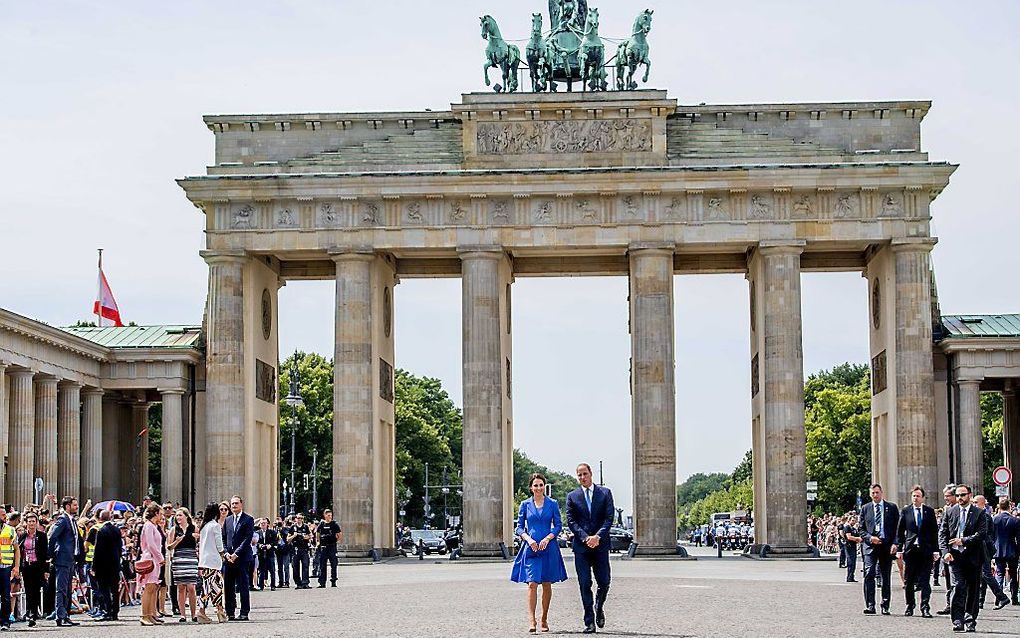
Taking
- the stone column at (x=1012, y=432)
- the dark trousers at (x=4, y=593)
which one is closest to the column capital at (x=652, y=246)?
the stone column at (x=1012, y=432)

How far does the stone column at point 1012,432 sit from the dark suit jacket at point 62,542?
166 feet

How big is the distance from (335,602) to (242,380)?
30.8m

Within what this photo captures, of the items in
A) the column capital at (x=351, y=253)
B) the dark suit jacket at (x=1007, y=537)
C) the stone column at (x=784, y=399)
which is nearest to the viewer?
the dark suit jacket at (x=1007, y=537)

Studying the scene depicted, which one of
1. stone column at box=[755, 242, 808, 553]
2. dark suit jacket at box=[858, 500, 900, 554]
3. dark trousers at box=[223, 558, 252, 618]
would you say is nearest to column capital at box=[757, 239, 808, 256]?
stone column at box=[755, 242, 808, 553]

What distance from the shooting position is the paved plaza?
26.0 metres

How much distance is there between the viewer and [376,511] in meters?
66.2

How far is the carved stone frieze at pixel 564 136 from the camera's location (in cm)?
6494

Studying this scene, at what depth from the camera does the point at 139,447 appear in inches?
3233

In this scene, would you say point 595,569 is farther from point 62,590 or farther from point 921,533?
point 62,590

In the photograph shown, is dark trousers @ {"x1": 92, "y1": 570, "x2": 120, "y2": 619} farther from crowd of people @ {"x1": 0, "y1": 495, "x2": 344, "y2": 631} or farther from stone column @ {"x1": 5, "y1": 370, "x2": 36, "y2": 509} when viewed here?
stone column @ {"x1": 5, "y1": 370, "x2": 36, "y2": 509}

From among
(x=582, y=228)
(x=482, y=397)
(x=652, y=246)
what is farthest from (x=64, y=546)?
(x=652, y=246)

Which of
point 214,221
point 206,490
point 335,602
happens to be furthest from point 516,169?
point 335,602

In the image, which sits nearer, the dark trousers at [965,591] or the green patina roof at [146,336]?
the dark trousers at [965,591]

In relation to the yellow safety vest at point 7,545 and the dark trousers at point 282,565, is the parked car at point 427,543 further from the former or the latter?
the yellow safety vest at point 7,545
